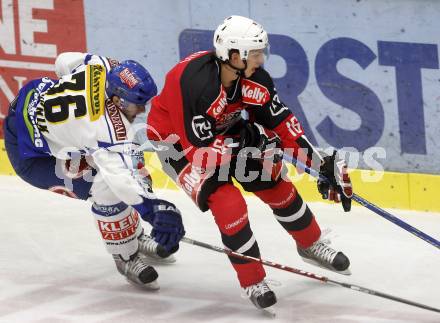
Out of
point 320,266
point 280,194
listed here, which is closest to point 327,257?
point 320,266

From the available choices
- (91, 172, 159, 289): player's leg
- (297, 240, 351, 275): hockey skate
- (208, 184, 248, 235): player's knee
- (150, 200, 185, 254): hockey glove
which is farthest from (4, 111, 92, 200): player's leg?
(297, 240, 351, 275): hockey skate

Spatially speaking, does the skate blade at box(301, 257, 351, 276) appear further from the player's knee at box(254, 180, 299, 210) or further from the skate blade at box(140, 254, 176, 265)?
the skate blade at box(140, 254, 176, 265)

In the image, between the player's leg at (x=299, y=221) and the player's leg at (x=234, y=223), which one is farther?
the player's leg at (x=299, y=221)

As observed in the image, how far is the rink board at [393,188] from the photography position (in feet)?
23.4

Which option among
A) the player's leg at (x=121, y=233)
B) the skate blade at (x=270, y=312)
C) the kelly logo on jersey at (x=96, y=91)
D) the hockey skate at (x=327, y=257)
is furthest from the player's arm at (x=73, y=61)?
the skate blade at (x=270, y=312)

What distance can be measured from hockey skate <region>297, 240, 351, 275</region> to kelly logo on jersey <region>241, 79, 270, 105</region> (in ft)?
2.64

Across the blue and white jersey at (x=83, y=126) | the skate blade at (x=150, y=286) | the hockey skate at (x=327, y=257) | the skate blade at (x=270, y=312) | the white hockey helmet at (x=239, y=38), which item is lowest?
the skate blade at (x=270, y=312)

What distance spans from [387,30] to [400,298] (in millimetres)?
1979

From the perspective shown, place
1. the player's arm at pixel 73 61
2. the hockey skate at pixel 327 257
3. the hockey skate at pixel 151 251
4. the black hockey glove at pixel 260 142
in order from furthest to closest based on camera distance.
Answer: the hockey skate at pixel 151 251 → the player's arm at pixel 73 61 → the hockey skate at pixel 327 257 → the black hockey glove at pixel 260 142

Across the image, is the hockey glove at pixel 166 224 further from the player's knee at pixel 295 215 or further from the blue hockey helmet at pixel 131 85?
the player's knee at pixel 295 215

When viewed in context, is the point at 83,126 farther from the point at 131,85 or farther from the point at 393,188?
the point at 393,188

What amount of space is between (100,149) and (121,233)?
537 mm

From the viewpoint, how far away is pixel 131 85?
568 centimetres

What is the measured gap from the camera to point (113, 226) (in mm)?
5965
